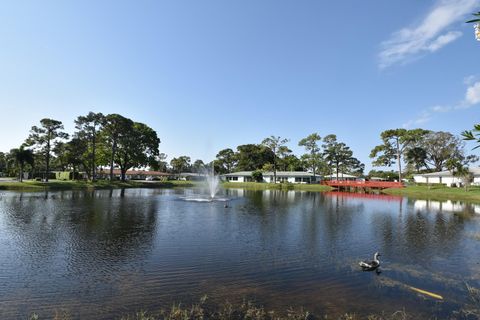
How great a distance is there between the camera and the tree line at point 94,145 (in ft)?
196

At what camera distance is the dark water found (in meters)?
9.42

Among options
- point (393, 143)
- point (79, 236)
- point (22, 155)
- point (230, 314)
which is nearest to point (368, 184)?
point (393, 143)

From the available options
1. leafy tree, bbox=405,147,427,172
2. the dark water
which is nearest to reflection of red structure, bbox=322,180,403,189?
leafy tree, bbox=405,147,427,172

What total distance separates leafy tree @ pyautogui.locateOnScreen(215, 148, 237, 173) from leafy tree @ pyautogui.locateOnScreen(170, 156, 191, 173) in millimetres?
16332

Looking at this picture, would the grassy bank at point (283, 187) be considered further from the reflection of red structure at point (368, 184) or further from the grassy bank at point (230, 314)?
the grassy bank at point (230, 314)

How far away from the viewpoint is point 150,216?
86.5 ft

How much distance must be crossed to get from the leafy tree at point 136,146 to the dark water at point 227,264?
48.6 metres

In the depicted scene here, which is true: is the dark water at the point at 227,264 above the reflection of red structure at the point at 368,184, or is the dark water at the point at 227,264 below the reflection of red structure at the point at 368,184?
below

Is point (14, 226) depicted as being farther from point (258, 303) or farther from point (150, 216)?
point (258, 303)

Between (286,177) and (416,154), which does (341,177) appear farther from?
(416,154)

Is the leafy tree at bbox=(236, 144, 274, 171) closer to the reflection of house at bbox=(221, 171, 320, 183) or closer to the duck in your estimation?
the reflection of house at bbox=(221, 171, 320, 183)

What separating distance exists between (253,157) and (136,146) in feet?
172

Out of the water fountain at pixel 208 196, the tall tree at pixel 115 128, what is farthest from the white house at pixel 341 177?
the tall tree at pixel 115 128

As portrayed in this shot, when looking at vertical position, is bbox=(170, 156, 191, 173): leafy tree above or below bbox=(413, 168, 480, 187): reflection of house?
above
